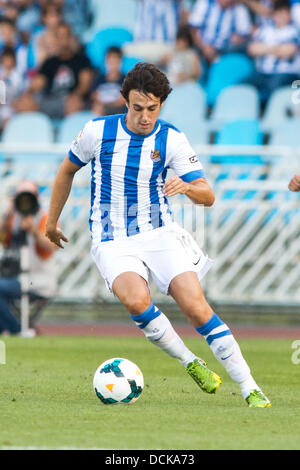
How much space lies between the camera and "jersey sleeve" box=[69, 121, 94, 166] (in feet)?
23.8

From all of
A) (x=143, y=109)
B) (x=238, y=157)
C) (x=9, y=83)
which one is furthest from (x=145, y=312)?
(x=9, y=83)

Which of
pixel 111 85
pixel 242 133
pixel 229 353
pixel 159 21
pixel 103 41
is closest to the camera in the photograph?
pixel 229 353

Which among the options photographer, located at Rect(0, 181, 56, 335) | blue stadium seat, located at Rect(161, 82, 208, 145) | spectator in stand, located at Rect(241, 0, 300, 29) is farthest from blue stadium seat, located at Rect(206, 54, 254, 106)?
photographer, located at Rect(0, 181, 56, 335)

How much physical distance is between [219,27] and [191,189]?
10907 mm

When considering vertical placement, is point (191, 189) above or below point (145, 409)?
above

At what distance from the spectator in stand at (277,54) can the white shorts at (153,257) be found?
9372mm

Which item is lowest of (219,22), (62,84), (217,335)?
(62,84)

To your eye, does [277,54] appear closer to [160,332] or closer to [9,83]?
[9,83]

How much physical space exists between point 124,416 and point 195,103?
34.8 ft

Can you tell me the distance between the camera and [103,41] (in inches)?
733

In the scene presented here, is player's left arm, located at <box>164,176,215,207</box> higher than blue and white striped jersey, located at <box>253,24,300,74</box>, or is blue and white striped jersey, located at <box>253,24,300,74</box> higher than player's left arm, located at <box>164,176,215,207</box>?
player's left arm, located at <box>164,176,215,207</box>

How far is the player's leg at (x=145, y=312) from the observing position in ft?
22.7

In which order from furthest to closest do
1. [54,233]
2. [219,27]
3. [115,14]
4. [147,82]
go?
1. [115,14]
2. [219,27]
3. [54,233]
4. [147,82]

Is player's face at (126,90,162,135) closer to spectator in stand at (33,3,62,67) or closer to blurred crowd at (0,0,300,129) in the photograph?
blurred crowd at (0,0,300,129)
